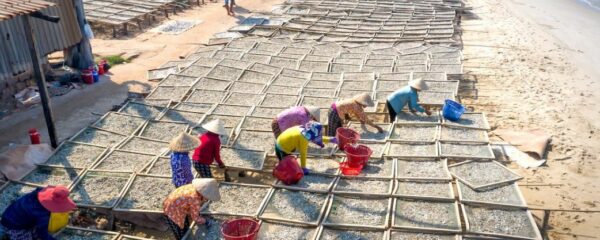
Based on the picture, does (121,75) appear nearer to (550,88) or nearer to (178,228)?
(178,228)

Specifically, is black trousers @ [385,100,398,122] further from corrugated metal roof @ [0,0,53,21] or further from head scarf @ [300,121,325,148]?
corrugated metal roof @ [0,0,53,21]

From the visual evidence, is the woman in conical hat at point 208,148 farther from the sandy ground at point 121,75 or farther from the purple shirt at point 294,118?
the sandy ground at point 121,75

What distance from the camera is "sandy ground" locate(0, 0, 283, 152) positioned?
10188 mm

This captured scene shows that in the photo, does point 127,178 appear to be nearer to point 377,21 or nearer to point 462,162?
point 462,162

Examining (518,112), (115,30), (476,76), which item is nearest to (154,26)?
(115,30)

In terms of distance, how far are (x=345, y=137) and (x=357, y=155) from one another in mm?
559

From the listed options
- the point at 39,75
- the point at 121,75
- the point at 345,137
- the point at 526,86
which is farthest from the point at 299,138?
the point at 526,86

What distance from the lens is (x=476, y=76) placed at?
13.5 metres

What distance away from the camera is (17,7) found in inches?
312

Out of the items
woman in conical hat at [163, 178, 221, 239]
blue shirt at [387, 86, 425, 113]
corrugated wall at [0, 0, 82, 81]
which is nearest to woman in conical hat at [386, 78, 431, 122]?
blue shirt at [387, 86, 425, 113]

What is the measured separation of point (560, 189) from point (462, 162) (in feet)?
6.32

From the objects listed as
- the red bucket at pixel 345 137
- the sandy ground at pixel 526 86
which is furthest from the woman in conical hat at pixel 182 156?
the sandy ground at pixel 526 86

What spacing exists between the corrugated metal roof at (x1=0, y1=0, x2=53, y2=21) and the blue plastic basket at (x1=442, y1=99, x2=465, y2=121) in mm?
7127

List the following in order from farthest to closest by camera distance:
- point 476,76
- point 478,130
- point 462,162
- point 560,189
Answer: point 476,76
point 478,130
point 560,189
point 462,162
